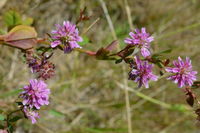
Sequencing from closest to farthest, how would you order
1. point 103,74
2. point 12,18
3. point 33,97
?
1. point 33,97
2. point 12,18
3. point 103,74

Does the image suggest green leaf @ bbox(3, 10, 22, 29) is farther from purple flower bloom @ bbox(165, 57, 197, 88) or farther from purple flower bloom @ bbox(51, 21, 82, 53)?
purple flower bloom @ bbox(165, 57, 197, 88)

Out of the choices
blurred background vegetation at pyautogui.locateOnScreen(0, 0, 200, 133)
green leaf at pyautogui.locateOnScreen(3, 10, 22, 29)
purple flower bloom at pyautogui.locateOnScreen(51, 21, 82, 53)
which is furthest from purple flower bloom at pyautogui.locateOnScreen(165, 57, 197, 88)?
blurred background vegetation at pyautogui.locateOnScreen(0, 0, 200, 133)

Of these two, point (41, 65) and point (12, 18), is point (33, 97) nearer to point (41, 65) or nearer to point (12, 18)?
point (41, 65)

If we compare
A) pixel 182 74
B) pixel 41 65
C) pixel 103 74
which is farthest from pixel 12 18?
pixel 103 74

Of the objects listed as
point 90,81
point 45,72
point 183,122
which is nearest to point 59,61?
point 90,81

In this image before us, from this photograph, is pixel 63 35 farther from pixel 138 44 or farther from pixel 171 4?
pixel 171 4

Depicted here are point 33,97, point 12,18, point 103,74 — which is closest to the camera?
point 33,97

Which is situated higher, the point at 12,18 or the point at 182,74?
the point at 12,18

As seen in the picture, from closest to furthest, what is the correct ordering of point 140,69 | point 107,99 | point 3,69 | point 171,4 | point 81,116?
point 140,69 < point 3,69 < point 81,116 < point 107,99 < point 171,4
